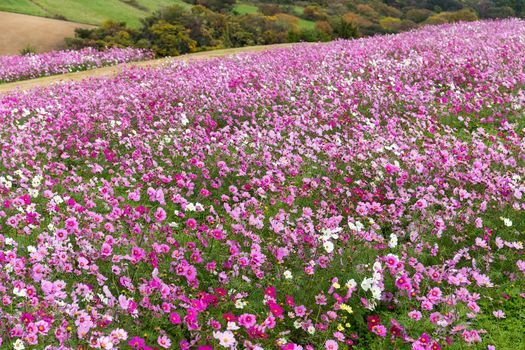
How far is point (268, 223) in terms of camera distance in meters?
5.95

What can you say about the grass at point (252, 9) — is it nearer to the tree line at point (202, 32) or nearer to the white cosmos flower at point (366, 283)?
the tree line at point (202, 32)

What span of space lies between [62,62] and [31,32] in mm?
12815

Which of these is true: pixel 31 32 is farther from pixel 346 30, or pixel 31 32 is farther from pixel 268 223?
pixel 268 223

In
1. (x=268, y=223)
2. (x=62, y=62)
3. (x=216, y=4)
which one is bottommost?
(x=62, y=62)

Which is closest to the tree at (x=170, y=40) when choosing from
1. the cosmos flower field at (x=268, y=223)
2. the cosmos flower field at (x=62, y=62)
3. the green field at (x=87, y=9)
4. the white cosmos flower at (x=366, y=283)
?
the cosmos flower field at (x=62, y=62)

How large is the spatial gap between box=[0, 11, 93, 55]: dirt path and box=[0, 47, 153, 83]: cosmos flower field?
627 cm

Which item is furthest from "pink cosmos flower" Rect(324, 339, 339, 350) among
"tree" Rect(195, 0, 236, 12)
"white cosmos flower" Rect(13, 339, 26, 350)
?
"tree" Rect(195, 0, 236, 12)

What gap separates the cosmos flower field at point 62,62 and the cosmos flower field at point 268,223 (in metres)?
12.9

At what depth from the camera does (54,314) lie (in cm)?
370

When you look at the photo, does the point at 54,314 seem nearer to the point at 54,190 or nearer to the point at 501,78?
the point at 54,190

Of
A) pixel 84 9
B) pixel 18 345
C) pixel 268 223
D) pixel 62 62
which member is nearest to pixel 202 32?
pixel 62 62

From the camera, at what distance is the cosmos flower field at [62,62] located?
22.6 metres

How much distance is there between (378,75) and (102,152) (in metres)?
6.66

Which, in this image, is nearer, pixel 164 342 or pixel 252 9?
pixel 164 342
